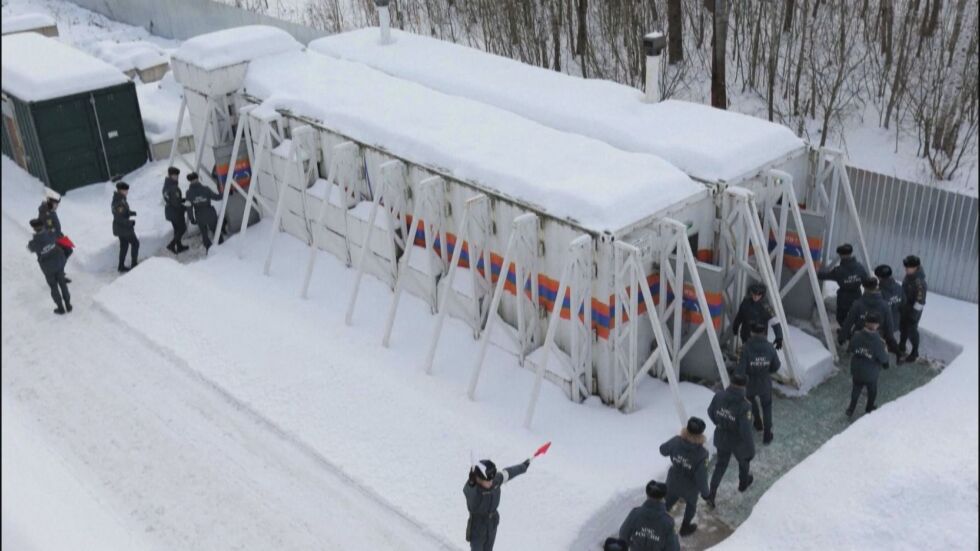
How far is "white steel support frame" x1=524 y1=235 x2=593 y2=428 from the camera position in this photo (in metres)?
9.51

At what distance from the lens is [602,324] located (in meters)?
10.1

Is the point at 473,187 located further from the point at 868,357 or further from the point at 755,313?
the point at 868,357

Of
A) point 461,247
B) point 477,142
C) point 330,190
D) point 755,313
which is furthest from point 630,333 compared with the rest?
point 330,190

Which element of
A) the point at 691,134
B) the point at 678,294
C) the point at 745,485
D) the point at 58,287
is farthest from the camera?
the point at 58,287

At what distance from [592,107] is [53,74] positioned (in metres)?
9.06

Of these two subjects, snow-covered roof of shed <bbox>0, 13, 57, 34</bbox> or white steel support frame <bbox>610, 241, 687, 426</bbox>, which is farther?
snow-covered roof of shed <bbox>0, 13, 57, 34</bbox>

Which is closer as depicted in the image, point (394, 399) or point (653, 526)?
point (653, 526)

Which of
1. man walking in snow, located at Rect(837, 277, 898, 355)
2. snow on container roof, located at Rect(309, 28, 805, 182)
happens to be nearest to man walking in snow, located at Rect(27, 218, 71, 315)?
snow on container roof, located at Rect(309, 28, 805, 182)

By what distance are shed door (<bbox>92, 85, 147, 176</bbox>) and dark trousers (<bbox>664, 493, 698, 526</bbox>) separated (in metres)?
11.5

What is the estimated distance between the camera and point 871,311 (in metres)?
10.3

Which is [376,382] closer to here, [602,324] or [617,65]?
[602,324]

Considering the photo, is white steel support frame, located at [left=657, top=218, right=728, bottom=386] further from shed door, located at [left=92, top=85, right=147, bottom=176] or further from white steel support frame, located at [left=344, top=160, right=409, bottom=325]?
shed door, located at [left=92, top=85, right=147, bottom=176]

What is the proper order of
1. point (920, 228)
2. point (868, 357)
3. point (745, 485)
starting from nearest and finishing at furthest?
point (745, 485) → point (868, 357) → point (920, 228)

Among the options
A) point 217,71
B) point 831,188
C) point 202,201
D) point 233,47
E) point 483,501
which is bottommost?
point 483,501
